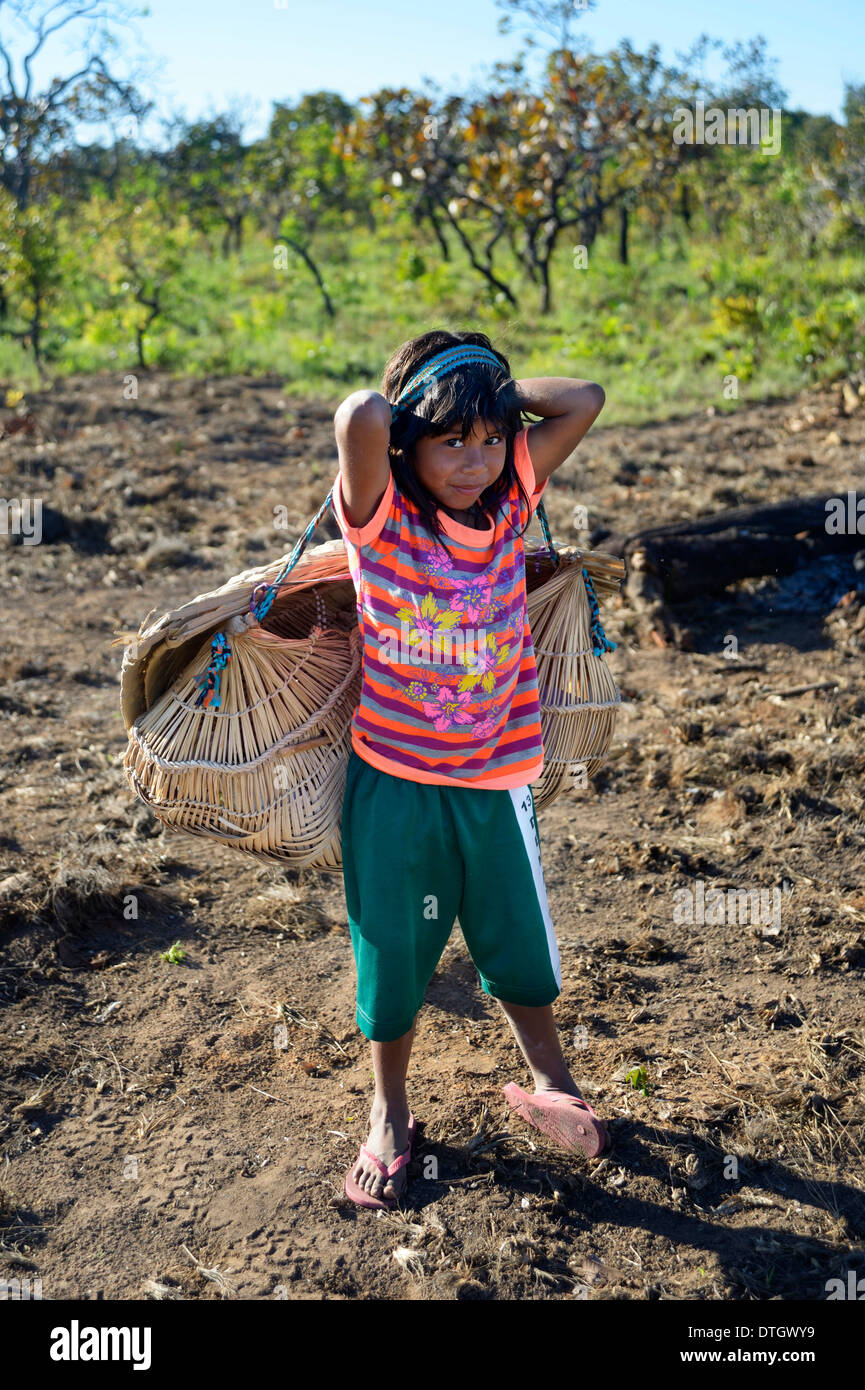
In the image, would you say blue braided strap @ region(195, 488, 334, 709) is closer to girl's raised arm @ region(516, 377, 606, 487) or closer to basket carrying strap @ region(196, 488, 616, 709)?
basket carrying strap @ region(196, 488, 616, 709)

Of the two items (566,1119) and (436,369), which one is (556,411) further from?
(566,1119)

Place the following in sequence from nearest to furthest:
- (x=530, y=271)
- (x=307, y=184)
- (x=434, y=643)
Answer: (x=434, y=643) < (x=530, y=271) < (x=307, y=184)

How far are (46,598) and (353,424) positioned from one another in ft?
13.3

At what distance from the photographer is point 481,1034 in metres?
2.54

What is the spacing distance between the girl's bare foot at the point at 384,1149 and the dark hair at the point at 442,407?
106 centimetres

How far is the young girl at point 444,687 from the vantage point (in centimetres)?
182

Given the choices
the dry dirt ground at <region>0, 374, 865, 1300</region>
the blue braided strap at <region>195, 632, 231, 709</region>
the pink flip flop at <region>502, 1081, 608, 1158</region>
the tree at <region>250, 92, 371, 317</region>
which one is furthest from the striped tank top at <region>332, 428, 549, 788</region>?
the tree at <region>250, 92, 371, 317</region>

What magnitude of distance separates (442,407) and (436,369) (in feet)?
0.30

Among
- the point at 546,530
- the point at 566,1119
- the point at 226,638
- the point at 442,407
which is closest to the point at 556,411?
the point at 546,530

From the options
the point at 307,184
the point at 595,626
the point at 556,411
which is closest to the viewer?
the point at 556,411

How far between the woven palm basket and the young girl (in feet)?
0.58

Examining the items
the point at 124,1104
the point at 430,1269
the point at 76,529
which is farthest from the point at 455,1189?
the point at 76,529

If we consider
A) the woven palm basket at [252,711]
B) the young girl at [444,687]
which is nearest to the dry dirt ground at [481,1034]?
the young girl at [444,687]

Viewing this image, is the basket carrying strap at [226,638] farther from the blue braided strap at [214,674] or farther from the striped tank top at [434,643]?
the striped tank top at [434,643]
